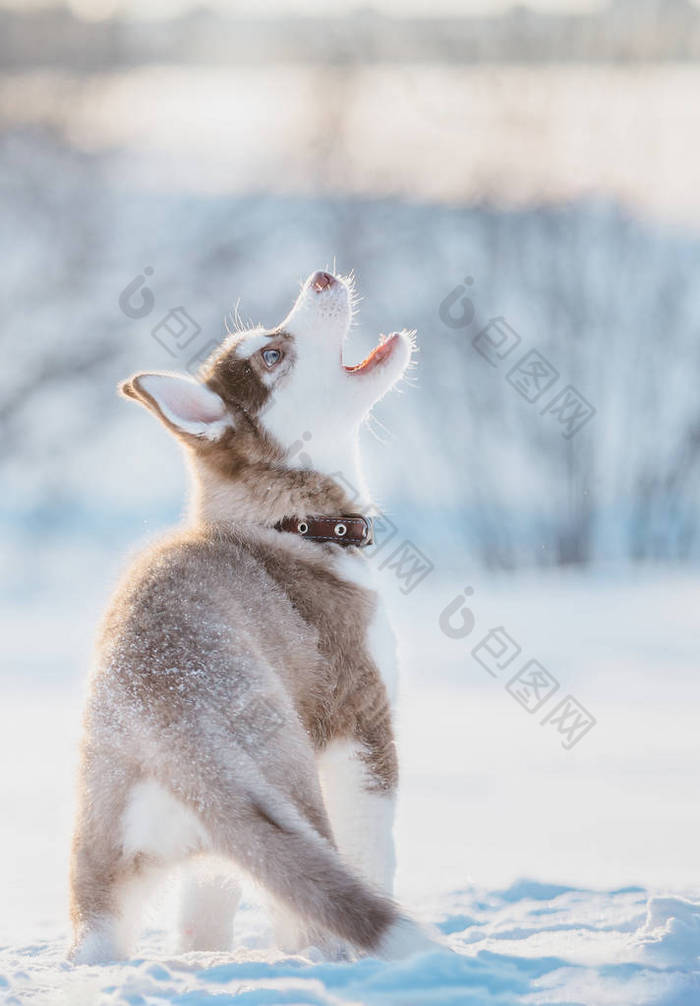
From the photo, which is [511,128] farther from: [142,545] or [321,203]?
[142,545]

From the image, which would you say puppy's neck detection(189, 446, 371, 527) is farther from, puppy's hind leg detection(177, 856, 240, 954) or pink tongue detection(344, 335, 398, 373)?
puppy's hind leg detection(177, 856, 240, 954)

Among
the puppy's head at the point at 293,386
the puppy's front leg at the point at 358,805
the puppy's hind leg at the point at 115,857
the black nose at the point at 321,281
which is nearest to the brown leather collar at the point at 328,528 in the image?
the puppy's head at the point at 293,386

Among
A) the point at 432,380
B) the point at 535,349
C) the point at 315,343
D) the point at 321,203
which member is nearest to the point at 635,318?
the point at 535,349

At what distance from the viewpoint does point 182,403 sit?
146 inches

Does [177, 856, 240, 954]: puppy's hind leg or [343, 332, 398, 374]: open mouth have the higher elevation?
Answer: [343, 332, 398, 374]: open mouth

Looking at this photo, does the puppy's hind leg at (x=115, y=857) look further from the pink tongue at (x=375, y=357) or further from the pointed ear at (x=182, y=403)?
the pink tongue at (x=375, y=357)

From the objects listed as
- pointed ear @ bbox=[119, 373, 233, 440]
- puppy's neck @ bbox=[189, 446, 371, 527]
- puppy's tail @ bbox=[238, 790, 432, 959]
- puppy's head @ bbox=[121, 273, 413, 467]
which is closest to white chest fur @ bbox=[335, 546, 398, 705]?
puppy's neck @ bbox=[189, 446, 371, 527]

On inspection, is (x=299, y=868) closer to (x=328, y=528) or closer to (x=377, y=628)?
(x=377, y=628)

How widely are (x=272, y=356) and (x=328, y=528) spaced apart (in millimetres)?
620

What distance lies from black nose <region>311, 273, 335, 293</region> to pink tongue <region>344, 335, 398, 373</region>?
0.27m

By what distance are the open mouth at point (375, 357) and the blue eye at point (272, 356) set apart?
0.74 ft

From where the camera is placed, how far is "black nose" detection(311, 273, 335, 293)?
13.2 ft

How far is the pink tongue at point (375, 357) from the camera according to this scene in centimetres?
396

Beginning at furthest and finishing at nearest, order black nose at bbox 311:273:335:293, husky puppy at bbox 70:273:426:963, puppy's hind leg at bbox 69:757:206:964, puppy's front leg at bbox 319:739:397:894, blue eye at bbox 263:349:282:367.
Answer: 1. black nose at bbox 311:273:335:293
2. blue eye at bbox 263:349:282:367
3. puppy's front leg at bbox 319:739:397:894
4. puppy's hind leg at bbox 69:757:206:964
5. husky puppy at bbox 70:273:426:963
